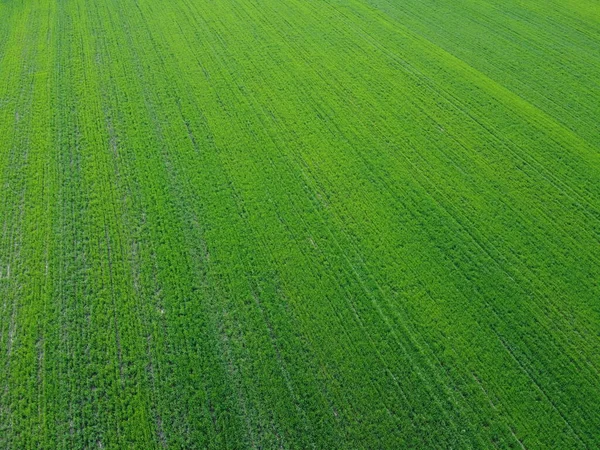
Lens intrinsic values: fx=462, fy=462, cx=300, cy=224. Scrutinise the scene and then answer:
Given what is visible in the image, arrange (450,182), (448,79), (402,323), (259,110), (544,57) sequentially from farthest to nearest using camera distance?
(544,57)
(448,79)
(259,110)
(450,182)
(402,323)

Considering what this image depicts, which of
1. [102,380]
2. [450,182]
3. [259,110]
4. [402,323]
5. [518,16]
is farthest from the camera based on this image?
[518,16]

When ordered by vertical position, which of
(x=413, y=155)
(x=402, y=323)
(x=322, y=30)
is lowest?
(x=402, y=323)

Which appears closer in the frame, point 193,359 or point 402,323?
point 193,359

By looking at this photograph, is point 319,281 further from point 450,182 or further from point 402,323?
point 450,182

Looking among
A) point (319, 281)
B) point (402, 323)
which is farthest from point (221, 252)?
point (402, 323)

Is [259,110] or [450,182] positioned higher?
[259,110]

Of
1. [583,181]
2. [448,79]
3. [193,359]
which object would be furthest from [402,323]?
[448,79]
